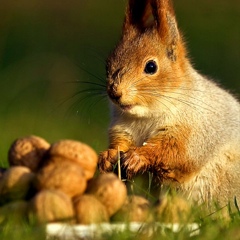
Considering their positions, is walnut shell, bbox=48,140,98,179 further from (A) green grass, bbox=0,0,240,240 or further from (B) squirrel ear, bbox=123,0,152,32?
(B) squirrel ear, bbox=123,0,152,32

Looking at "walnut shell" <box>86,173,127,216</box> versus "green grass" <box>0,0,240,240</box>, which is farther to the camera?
"green grass" <box>0,0,240,240</box>

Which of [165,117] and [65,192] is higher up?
[165,117]

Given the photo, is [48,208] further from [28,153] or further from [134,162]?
[134,162]

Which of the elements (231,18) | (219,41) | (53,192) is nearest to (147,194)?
(53,192)

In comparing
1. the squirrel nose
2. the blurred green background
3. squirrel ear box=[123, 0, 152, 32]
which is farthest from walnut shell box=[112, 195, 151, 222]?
squirrel ear box=[123, 0, 152, 32]

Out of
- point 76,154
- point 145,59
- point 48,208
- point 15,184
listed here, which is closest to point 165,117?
point 145,59

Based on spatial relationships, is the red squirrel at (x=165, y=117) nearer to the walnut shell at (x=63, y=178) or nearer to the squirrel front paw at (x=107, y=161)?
the squirrel front paw at (x=107, y=161)
